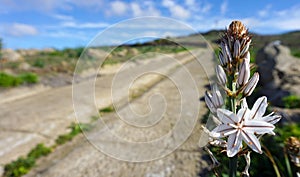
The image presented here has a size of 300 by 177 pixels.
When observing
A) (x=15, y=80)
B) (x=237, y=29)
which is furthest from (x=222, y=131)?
(x=15, y=80)

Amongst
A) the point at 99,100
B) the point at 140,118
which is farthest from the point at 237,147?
the point at 99,100

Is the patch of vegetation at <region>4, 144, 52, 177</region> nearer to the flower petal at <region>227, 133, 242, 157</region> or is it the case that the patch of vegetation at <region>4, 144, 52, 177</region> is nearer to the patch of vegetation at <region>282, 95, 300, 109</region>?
the flower petal at <region>227, 133, 242, 157</region>

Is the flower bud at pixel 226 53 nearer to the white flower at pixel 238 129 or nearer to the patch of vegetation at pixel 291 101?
the white flower at pixel 238 129

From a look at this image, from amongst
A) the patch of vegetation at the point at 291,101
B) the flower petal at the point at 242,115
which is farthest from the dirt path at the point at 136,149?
the flower petal at the point at 242,115

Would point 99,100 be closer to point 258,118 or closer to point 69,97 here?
point 69,97

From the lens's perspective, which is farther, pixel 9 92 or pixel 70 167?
pixel 9 92

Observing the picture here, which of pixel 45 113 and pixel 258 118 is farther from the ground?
pixel 258 118
